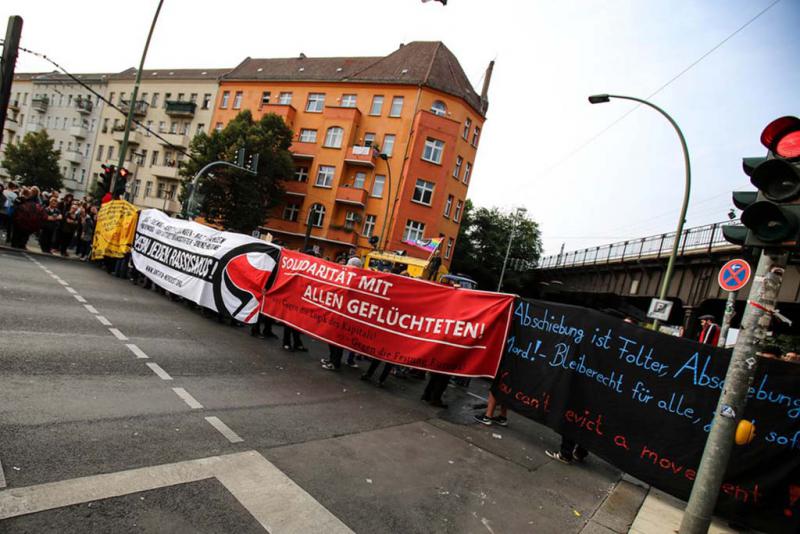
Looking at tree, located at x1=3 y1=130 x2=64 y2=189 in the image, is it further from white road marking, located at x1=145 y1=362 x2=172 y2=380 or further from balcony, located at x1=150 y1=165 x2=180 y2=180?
white road marking, located at x1=145 y1=362 x2=172 y2=380

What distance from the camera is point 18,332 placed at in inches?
234

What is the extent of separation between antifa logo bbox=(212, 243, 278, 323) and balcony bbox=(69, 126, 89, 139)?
6737 cm

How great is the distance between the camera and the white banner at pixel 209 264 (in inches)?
355

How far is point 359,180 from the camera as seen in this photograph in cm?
3791

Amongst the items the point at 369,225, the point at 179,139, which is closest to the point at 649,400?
the point at 369,225

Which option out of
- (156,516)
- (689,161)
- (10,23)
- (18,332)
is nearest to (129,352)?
(18,332)

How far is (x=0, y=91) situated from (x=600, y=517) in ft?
36.1

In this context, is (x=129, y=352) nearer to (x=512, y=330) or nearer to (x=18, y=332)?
(x=18, y=332)

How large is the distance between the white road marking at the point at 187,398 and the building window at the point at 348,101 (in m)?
37.4

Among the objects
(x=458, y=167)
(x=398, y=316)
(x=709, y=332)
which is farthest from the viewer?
(x=458, y=167)

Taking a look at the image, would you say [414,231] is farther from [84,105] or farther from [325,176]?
[84,105]

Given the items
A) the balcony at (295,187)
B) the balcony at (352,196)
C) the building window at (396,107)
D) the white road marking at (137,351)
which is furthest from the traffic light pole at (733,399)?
the balcony at (295,187)

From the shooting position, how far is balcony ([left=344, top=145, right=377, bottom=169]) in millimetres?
36406

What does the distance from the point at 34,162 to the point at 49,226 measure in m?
57.1
